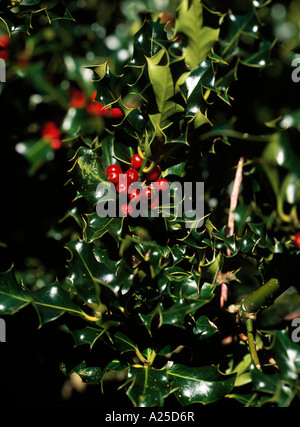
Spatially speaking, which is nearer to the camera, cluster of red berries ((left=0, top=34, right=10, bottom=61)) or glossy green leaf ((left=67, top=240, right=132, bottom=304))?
glossy green leaf ((left=67, top=240, right=132, bottom=304))

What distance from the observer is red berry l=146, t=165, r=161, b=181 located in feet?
2.71

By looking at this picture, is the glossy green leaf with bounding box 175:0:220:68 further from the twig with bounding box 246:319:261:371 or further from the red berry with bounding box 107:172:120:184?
the twig with bounding box 246:319:261:371

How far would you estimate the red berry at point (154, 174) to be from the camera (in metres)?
0.83

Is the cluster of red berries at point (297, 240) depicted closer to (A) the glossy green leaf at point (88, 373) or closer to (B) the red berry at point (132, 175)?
(B) the red berry at point (132, 175)

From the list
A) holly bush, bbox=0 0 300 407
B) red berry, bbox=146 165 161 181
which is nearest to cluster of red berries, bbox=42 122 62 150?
holly bush, bbox=0 0 300 407

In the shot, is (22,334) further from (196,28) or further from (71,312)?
(196,28)

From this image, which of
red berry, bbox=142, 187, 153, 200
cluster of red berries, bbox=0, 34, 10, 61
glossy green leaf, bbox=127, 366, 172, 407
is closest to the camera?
glossy green leaf, bbox=127, 366, 172, 407

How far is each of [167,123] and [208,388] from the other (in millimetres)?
571

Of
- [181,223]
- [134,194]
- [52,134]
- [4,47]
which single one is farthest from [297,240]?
[4,47]

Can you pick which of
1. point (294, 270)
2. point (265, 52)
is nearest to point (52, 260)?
point (294, 270)

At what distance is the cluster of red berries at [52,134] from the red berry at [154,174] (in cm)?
32

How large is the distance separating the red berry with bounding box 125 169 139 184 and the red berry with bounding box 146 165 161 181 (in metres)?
0.03

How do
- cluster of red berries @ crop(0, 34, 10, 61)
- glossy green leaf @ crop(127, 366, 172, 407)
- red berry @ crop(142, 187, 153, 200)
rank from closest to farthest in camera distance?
glossy green leaf @ crop(127, 366, 172, 407)
red berry @ crop(142, 187, 153, 200)
cluster of red berries @ crop(0, 34, 10, 61)

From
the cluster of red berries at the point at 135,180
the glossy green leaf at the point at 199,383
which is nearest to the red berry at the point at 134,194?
the cluster of red berries at the point at 135,180
